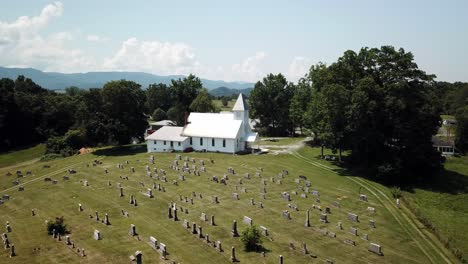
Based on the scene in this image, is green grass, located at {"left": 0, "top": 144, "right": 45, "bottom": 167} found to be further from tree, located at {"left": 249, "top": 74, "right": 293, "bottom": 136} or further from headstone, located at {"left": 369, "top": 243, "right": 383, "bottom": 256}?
headstone, located at {"left": 369, "top": 243, "right": 383, "bottom": 256}

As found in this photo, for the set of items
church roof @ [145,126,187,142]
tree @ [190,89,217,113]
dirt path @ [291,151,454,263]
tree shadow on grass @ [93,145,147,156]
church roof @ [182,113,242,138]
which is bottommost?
dirt path @ [291,151,454,263]

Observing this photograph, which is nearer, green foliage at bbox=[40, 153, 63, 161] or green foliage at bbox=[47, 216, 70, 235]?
green foliage at bbox=[47, 216, 70, 235]

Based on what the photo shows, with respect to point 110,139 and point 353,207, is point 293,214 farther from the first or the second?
point 110,139

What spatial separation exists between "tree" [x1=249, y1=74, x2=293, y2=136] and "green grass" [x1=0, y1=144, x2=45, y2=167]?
47.0 meters

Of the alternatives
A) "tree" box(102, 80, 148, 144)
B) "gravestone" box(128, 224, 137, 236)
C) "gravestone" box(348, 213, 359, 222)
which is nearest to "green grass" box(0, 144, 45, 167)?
"tree" box(102, 80, 148, 144)

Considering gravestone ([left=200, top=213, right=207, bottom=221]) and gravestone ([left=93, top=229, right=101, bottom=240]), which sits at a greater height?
gravestone ([left=200, top=213, right=207, bottom=221])

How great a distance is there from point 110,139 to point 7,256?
1737 inches

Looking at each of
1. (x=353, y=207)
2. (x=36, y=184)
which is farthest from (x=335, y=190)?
(x=36, y=184)

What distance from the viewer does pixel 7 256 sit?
94.1 feet

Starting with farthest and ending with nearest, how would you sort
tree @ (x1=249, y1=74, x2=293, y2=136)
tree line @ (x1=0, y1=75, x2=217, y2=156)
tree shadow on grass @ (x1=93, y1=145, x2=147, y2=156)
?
tree @ (x1=249, y1=74, x2=293, y2=136), tree line @ (x1=0, y1=75, x2=217, y2=156), tree shadow on grass @ (x1=93, y1=145, x2=147, y2=156)

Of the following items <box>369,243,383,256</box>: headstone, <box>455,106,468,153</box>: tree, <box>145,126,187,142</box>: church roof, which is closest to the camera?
<box>369,243,383,256</box>: headstone

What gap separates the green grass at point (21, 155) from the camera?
2949 inches

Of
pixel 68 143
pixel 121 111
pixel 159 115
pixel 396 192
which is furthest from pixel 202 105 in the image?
pixel 396 192

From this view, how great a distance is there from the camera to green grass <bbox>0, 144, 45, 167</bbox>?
246 ft
